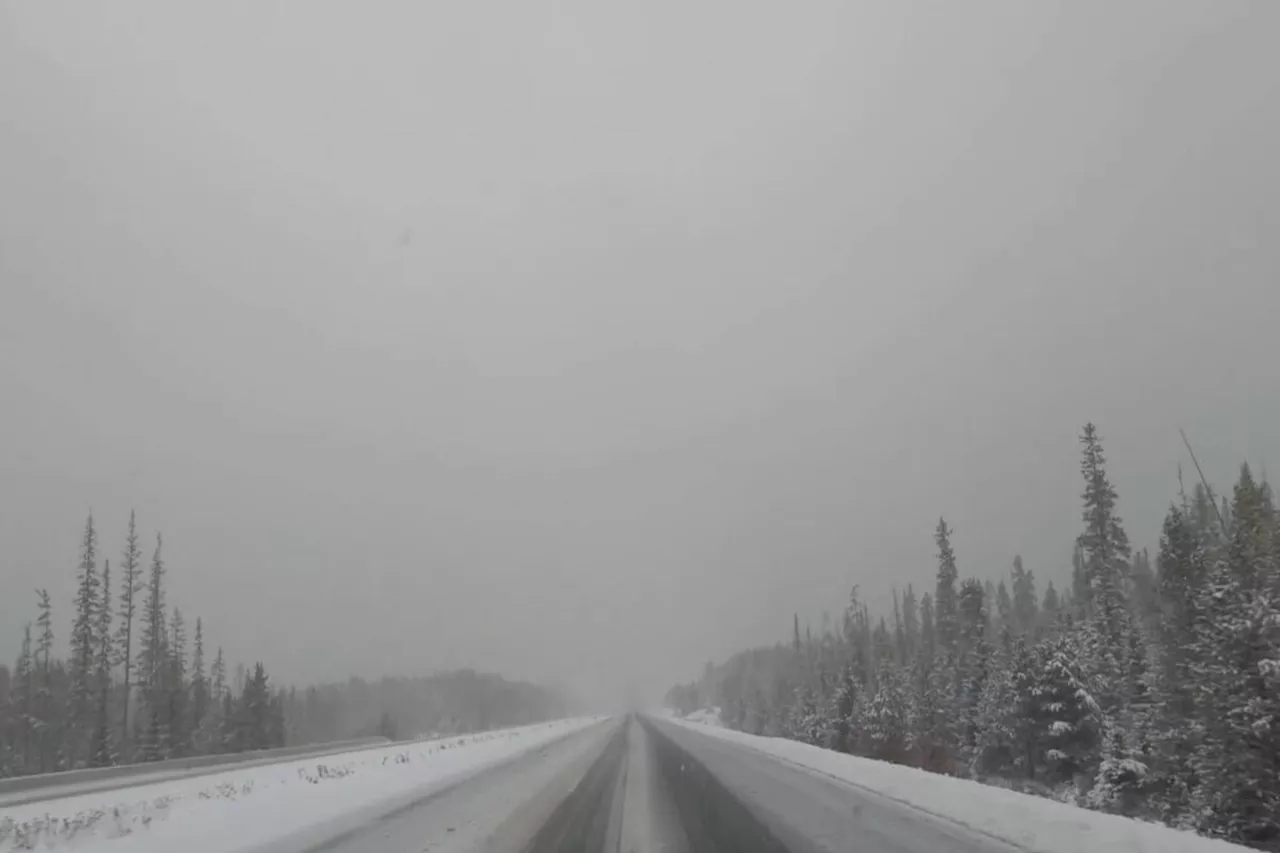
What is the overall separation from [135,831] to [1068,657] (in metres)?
37.0

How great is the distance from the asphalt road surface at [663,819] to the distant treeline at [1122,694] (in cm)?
899

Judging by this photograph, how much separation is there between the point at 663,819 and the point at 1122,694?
39.5 m

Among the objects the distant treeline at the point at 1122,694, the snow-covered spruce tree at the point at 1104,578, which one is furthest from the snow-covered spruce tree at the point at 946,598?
the snow-covered spruce tree at the point at 1104,578

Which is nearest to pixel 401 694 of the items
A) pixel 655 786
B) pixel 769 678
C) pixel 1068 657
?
pixel 769 678

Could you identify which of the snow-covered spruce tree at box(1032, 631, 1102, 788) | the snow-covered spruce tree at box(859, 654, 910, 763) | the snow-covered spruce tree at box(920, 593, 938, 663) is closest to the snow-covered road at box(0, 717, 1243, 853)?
the snow-covered spruce tree at box(1032, 631, 1102, 788)

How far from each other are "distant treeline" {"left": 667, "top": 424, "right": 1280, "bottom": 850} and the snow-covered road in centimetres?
821

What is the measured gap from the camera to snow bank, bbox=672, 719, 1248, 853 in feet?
28.1

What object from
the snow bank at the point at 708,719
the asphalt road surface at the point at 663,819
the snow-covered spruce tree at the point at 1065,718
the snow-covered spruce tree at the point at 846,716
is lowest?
the snow bank at the point at 708,719

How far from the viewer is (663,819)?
521 inches

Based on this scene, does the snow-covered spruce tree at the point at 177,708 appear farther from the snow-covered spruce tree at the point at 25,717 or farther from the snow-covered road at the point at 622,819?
the snow-covered road at the point at 622,819

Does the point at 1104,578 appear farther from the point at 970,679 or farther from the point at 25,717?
the point at 25,717

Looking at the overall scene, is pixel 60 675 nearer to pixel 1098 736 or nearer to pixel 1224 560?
pixel 1098 736

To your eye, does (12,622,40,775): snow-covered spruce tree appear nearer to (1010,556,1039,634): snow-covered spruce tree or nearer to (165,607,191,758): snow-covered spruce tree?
(165,607,191,758): snow-covered spruce tree

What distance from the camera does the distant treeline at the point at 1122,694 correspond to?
69.3ft
